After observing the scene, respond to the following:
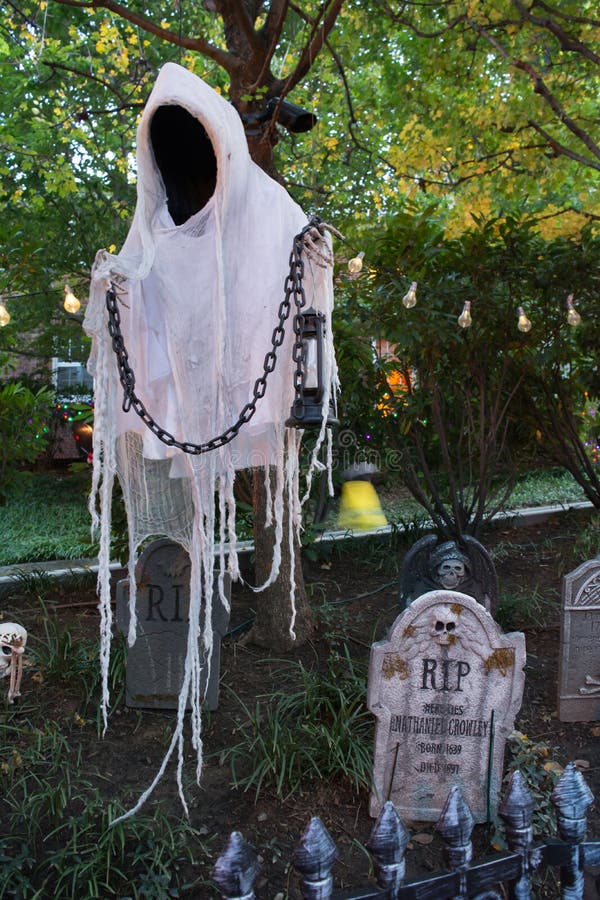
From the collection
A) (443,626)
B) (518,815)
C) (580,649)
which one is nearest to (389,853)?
(518,815)

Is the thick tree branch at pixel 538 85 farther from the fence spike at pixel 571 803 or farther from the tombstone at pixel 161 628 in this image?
the fence spike at pixel 571 803

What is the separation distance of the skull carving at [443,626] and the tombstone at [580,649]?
3.52 ft

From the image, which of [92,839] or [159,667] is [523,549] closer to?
[159,667]

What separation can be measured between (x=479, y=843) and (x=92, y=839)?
1.52 metres

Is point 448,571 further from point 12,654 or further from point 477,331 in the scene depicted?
point 12,654

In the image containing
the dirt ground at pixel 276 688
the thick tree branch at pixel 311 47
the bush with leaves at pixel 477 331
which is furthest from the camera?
the bush with leaves at pixel 477 331

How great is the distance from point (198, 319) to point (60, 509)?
6.49 m

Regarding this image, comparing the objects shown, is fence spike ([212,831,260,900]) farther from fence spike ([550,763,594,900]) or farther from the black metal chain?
the black metal chain

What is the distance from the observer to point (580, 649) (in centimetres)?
378

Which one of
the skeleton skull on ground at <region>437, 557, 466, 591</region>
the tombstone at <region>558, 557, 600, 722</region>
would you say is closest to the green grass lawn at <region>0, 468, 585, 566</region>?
the skeleton skull on ground at <region>437, 557, 466, 591</region>

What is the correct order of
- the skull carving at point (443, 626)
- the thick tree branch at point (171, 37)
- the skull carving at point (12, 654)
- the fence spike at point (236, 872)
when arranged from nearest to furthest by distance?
the fence spike at point (236, 872)
the skull carving at point (443, 626)
the skull carving at point (12, 654)
the thick tree branch at point (171, 37)

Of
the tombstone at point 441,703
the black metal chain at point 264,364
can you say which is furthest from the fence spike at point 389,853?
the tombstone at point 441,703

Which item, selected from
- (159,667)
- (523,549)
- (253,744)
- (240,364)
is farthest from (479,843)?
(523,549)

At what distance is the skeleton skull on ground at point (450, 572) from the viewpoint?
168 inches
